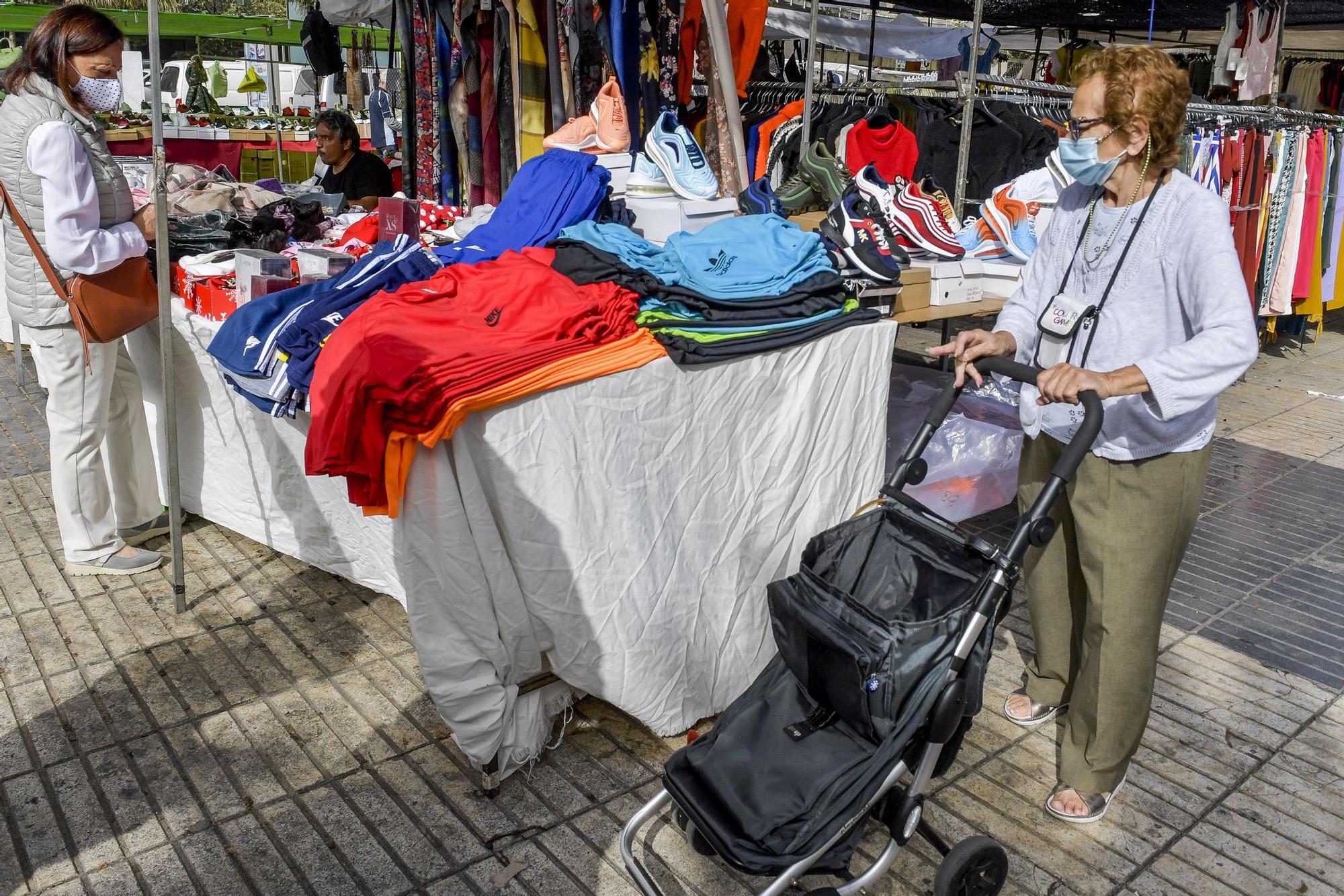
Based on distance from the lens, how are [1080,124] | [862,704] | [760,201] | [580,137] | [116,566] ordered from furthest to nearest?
[580,137]
[760,201]
[116,566]
[1080,124]
[862,704]

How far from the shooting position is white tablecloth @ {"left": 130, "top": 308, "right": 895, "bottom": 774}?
2.56 m

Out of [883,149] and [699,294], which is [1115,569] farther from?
[883,149]

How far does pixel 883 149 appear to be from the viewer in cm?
609

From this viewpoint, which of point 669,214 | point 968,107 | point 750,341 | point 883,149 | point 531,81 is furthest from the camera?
point 883,149

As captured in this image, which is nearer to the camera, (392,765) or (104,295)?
(392,765)

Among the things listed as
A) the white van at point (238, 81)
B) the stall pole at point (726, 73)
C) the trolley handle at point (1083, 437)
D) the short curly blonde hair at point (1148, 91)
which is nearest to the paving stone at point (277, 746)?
the trolley handle at point (1083, 437)

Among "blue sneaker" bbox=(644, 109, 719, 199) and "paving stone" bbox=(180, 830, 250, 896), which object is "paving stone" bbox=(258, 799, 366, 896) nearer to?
"paving stone" bbox=(180, 830, 250, 896)

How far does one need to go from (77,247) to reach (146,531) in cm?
138

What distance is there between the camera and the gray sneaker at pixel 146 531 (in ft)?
13.6

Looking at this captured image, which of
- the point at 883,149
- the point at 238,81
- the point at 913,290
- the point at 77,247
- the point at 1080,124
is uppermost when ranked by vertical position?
the point at 238,81

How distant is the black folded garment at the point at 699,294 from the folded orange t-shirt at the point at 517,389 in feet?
0.69

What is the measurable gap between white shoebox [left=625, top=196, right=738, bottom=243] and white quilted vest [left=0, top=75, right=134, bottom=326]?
1.77 m

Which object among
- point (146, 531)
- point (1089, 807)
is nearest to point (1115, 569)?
point (1089, 807)

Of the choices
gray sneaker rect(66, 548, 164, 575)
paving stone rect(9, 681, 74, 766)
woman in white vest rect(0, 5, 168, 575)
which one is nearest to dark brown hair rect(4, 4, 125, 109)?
woman in white vest rect(0, 5, 168, 575)
